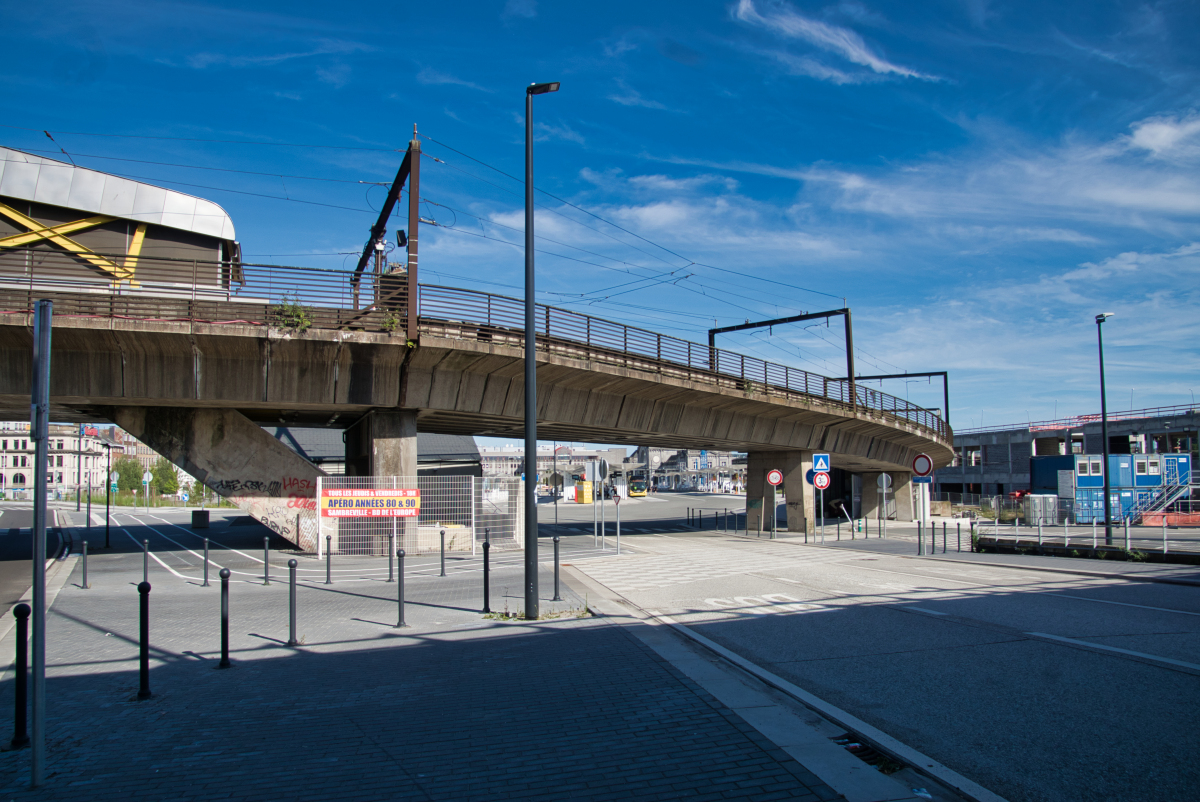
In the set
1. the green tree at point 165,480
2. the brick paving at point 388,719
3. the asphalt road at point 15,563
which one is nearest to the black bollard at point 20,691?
the brick paving at point 388,719

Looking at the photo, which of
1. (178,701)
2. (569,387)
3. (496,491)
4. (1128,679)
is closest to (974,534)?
(569,387)

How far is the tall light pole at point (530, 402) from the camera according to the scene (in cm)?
1011

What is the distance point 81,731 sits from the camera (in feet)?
18.6

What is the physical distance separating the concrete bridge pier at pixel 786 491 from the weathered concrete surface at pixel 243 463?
19.9 meters

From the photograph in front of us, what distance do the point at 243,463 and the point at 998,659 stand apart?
19.5 m

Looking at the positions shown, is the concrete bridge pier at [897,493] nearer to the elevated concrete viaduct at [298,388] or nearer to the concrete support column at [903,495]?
the concrete support column at [903,495]

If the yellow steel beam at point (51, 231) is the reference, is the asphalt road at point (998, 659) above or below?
below

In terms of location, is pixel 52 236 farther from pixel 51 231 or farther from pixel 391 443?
pixel 391 443

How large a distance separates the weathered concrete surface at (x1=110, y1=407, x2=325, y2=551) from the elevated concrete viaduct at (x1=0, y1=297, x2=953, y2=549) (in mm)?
33

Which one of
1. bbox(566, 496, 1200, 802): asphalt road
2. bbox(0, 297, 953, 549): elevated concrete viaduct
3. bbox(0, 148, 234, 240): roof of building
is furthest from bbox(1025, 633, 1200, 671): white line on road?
bbox(0, 148, 234, 240): roof of building

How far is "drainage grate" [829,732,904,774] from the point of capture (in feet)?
15.8

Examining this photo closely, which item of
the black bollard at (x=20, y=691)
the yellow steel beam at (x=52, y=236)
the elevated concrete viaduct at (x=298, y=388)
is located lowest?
the black bollard at (x=20, y=691)

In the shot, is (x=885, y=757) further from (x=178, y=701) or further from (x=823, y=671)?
(x=178, y=701)

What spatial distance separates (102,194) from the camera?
938 inches
